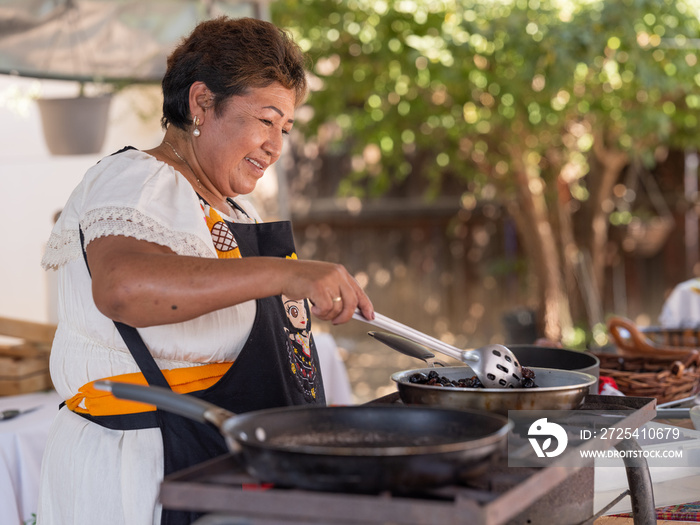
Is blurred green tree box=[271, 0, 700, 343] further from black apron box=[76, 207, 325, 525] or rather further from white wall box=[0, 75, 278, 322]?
black apron box=[76, 207, 325, 525]

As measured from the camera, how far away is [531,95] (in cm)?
631

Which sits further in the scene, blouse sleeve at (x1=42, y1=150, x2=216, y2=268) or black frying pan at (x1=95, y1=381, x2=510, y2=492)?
blouse sleeve at (x1=42, y1=150, x2=216, y2=268)

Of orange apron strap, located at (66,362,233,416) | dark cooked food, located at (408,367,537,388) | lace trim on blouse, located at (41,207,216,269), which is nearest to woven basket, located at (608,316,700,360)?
dark cooked food, located at (408,367,537,388)

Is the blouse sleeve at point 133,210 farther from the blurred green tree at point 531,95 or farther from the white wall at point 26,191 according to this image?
the blurred green tree at point 531,95

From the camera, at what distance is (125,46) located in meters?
4.17

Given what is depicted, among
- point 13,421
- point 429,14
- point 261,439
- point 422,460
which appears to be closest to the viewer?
point 422,460

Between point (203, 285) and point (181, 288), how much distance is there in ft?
0.11

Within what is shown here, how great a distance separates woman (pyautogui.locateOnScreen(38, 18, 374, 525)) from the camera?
1.26 metres

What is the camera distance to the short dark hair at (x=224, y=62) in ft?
5.25

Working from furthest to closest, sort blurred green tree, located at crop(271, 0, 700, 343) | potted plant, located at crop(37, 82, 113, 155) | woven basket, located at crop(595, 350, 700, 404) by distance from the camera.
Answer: blurred green tree, located at crop(271, 0, 700, 343) < potted plant, located at crop(37, 82, 113, 155) < woven basket, located at crop(595, 350, 700, 404)

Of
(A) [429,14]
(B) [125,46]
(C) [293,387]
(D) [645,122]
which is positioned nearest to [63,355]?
(C) [293,387]

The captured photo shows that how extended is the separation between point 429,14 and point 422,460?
5.37 meters

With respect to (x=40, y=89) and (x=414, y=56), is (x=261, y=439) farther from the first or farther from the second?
(x=414, y=56)

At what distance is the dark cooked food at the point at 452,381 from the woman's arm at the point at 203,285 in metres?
0.25
